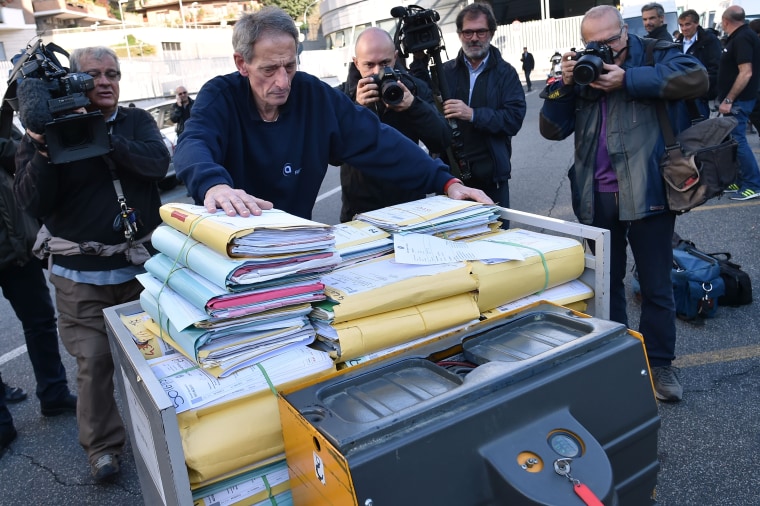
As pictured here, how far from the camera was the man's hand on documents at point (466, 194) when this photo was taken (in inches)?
92.3

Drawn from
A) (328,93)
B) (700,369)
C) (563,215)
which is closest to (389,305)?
(328,93)

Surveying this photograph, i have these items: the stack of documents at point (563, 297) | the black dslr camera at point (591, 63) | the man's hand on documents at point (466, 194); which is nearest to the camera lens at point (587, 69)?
the black dslr camera at point (591, 63)

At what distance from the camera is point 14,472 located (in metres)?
3.19

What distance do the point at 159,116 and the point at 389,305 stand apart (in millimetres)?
11362

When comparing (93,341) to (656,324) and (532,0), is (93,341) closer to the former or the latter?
(656,324)

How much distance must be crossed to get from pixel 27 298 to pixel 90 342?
870 mm

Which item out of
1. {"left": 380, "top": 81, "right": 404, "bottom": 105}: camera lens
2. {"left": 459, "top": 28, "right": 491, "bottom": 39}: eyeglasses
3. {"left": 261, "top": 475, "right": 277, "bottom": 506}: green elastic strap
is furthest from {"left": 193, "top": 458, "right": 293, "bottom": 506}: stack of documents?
{"left": 459, "top": 28, "right": 491, "bottom": 39}: eyeglasses

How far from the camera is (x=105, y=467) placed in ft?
9.62

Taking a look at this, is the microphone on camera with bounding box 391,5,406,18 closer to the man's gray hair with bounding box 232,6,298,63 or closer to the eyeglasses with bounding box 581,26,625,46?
the eyeglasses with bounding box 581,26,625,46

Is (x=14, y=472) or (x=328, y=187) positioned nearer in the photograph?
(x=14, y=472)

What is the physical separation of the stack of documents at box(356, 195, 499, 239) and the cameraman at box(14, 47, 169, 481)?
1.15m

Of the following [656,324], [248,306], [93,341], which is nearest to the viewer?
[248,306]

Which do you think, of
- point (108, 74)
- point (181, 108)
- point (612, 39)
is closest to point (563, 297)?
point (612, 39)

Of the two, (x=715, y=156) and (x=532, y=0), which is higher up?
(x=532, y=0)
